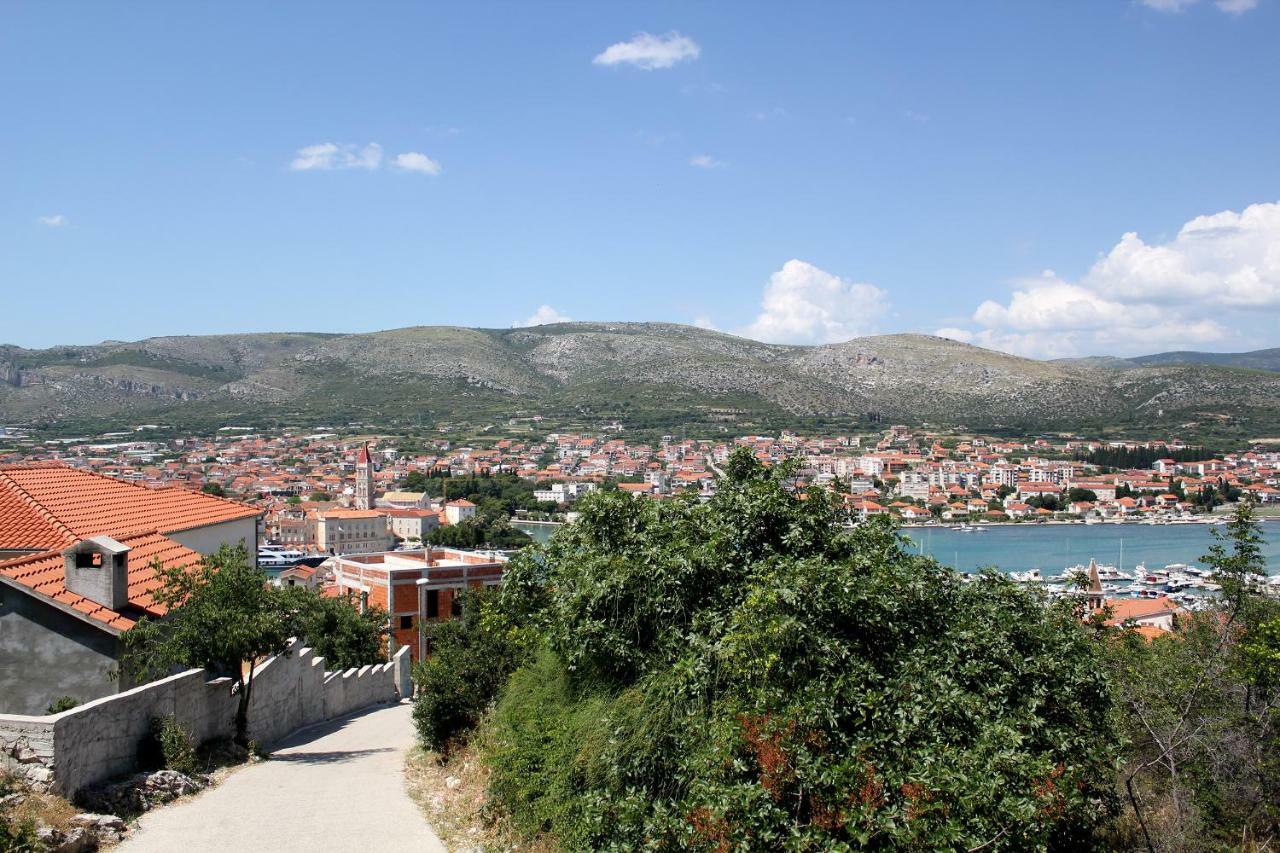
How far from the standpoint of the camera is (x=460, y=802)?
820cm

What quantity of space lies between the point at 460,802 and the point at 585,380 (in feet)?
469

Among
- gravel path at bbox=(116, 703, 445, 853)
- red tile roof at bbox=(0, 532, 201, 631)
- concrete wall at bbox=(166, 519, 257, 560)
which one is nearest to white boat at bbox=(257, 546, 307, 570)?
concrete wall at bbox=(166, 519, 257, 560)

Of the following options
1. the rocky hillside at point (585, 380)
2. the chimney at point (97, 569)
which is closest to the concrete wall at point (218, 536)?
the chimney at point (97, 569)

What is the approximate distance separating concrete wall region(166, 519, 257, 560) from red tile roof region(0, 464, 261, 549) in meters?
0.13

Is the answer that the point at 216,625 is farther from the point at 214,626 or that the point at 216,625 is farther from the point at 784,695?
the point at 784,695

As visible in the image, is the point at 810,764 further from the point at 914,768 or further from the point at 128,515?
the point at 128,515

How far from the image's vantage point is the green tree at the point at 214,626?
9156 millimetres

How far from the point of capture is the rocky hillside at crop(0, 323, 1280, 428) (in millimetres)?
124812

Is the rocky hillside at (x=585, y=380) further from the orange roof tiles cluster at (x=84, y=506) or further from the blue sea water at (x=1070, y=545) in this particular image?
the orange roof tiles cluster at (x=84, y=506)

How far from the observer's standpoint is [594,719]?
21.0 ft

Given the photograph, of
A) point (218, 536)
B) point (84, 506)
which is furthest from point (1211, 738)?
point (218, 536)

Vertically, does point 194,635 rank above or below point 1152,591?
above

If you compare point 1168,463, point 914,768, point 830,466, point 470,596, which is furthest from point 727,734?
point 1168,463

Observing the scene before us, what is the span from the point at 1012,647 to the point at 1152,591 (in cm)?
5304
